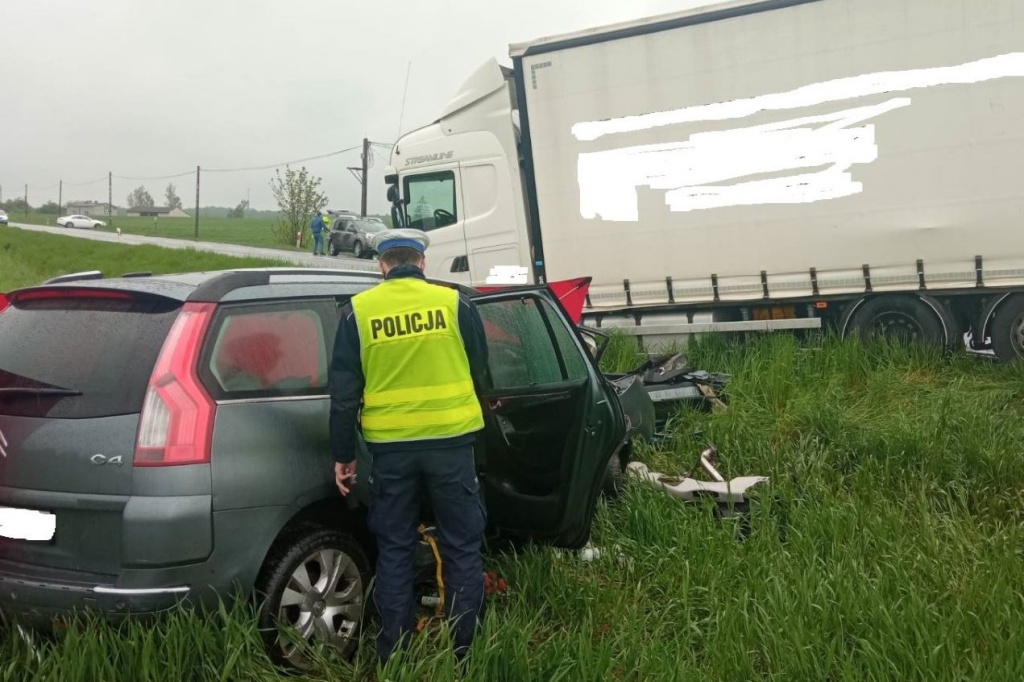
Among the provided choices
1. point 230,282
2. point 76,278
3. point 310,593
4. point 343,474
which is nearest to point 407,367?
point 343,474

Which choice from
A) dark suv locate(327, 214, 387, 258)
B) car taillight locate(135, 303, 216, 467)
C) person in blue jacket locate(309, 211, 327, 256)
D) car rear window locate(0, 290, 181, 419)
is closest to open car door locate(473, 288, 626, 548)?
car taillight locate(135, 303, 216, 467)

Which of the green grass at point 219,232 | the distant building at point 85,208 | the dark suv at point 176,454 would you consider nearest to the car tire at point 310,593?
the dark suv at point 176,454

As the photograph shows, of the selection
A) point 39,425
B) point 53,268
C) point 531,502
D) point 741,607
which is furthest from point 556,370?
point 53,268

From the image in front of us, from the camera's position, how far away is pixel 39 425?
116 inches

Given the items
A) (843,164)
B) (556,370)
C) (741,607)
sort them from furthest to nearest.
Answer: (843,164) < (556,370) < (741,607)

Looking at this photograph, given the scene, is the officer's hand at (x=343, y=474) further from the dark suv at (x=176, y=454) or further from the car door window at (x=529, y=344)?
the car door window at (x=529, y=344)

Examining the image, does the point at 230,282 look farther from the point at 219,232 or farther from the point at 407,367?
the point at 219,232

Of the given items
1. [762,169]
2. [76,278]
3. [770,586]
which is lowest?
[770,586]

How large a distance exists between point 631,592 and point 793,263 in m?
5.65

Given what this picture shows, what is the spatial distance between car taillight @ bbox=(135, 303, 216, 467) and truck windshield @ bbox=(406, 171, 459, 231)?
7.42 meters

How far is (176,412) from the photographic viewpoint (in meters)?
2.85

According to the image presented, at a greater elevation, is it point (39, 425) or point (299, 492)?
point (39, 425)

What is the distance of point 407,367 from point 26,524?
1371mm

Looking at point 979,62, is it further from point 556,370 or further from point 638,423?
point 556,370
